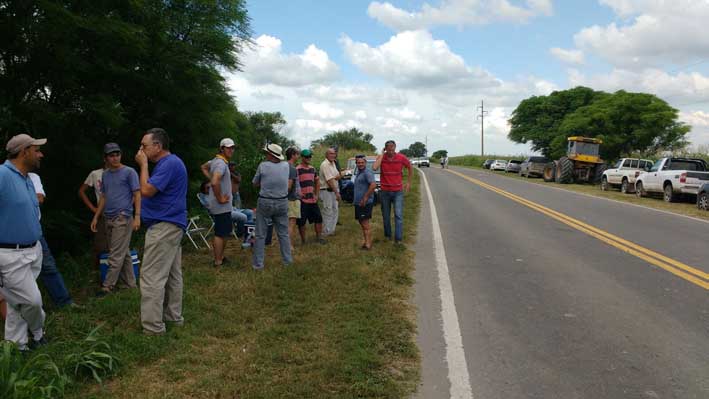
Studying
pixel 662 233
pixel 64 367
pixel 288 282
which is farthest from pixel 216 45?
pixel 662 233

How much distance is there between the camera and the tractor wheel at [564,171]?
97.2 feet

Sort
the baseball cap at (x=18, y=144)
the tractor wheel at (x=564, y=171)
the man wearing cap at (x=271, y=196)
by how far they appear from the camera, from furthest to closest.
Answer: the tractor wheel at (x=564, y=171) < the man wearing cap at (x=271, y=196) < the baseball cap at (x=18, y=144)

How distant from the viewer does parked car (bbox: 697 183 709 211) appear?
52.4 ft

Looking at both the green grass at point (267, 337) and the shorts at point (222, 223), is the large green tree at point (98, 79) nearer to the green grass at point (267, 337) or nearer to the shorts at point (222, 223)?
the shorts at point (222, 223)

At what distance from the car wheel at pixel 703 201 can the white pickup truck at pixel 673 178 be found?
4.72 feet

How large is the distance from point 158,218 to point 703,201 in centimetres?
1686

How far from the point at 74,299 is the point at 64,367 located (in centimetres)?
237

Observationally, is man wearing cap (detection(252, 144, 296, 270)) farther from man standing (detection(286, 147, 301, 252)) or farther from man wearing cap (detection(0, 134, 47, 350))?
man wearing cap (detection(0, 134, 47, 350))

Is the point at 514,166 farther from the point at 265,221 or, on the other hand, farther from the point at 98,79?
the point at 98,79

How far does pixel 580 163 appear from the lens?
30188mm

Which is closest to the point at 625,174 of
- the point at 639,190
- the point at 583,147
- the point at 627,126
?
A: the point at 639,190

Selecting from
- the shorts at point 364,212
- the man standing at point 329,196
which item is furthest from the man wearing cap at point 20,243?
the man standing at point 329,196

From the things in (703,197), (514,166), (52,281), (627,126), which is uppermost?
(627,126)

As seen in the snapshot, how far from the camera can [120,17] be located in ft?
26.2
